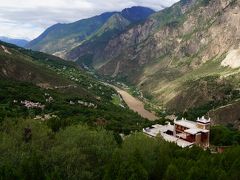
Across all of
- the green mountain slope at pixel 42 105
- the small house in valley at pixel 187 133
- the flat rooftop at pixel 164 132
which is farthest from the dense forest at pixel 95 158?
the green mountain slope at pixel 42 105

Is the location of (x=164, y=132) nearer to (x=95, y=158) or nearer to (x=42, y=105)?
(x=95, y=158)

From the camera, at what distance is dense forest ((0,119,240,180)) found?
2344 inches

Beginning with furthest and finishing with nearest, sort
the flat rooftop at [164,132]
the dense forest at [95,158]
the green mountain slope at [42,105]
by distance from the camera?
the green mountain slope at [42,105], the flat rooftop at [164,132], the dense forest at [95,158]

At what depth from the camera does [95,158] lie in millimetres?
66062

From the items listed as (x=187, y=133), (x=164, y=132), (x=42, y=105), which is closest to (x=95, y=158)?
(x=187, y=133)

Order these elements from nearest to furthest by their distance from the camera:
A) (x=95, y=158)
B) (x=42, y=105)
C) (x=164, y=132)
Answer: (x=95, y=158)
(x=164, y=132)
(x=42, y=105)

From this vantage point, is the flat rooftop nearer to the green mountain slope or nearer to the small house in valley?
the small house in valley

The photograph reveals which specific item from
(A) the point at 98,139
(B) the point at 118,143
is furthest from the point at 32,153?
(B) the point at 118,143

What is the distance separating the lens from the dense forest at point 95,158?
59.5 m

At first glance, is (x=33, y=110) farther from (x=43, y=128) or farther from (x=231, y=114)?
(x=231, y=114)

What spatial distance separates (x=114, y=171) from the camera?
59594 millimetres

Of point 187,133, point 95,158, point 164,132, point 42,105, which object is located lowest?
point 42,105

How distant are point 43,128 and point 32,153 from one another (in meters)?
11.9

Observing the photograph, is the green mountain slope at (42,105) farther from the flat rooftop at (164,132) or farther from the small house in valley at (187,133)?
the small house in valley at (187,133)
